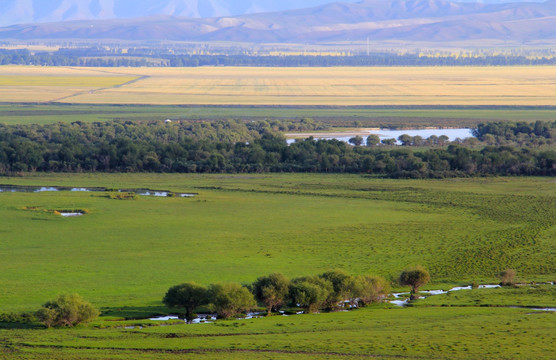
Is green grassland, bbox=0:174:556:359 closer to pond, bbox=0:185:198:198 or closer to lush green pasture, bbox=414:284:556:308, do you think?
lush green pasture, bbox=414:284:556:308

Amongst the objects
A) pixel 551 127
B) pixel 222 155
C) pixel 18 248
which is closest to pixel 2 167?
pixel 222 155

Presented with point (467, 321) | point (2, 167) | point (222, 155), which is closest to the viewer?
point (467, 321)

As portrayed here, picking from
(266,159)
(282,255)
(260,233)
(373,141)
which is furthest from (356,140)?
(282,255)

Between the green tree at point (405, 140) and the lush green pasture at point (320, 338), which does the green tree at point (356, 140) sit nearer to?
the green tree at point (405, 140)

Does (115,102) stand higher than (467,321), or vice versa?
(115,102)

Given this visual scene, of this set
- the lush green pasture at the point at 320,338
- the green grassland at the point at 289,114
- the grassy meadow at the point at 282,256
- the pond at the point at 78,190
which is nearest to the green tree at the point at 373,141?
the grassy meadow at the point at 282,256

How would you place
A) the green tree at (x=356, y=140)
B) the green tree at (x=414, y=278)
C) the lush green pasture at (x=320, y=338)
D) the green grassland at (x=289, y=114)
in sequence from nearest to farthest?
the lush green pasture at (x=320, y=338) < the green tree at (x=414, y=278) < the green tree at (x=356, y=140) < the green grassland at (x=289, y=114)

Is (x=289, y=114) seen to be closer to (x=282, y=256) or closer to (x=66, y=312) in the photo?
(x=282, y=256)

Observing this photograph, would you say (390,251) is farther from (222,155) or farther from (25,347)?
(222,155)
